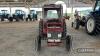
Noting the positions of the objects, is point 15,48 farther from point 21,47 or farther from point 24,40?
point 24,40

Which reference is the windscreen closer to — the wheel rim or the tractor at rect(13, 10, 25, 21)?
the wheel rim

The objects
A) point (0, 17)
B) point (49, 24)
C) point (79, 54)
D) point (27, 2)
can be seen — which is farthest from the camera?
point (27, 2)

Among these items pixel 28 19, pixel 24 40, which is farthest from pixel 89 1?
pixel 24 40

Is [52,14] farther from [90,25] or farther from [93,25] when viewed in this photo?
[90,25]

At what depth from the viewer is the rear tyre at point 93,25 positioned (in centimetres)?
1855

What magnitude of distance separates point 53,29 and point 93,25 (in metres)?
4.62

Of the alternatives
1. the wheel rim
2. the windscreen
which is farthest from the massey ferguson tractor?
the wheel rim

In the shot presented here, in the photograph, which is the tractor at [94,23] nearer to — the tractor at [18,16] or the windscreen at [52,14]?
the windscreen at [52,14]

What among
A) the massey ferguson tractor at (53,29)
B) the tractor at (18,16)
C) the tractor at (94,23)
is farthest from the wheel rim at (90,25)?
the tractor at (18,16)

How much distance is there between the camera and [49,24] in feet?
50.1

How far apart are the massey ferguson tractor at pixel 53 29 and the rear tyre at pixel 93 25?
3196mm

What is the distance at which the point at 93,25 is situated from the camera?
1880 centimetres

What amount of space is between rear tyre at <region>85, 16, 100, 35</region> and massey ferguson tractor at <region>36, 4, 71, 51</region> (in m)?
3.20

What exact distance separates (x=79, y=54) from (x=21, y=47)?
3264mm
